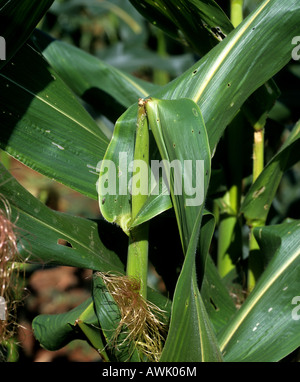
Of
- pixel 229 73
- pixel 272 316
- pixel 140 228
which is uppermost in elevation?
pixel 229 73

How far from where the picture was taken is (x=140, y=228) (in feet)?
1.96

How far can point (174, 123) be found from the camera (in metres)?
0.55

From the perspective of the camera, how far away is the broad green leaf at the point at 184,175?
532 mm

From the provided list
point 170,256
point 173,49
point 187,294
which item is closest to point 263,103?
point 170,256

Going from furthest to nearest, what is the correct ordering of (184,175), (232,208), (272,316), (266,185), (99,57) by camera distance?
(99,57), (232,208), (266,185), (272,316), (184,175)

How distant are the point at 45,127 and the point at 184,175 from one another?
24 centimetres

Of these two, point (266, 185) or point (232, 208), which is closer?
point (266, 185)

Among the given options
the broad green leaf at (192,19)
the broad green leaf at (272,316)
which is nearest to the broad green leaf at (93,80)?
the broad green leaf at (192,19)

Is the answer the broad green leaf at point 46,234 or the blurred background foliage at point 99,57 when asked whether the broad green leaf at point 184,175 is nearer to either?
the broad green leaf at point 46,234

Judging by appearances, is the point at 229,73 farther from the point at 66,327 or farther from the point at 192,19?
the point at 66,327

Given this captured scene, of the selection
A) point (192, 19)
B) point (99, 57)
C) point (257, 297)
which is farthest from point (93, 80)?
point (99, 57)

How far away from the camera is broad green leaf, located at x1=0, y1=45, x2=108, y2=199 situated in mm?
667
